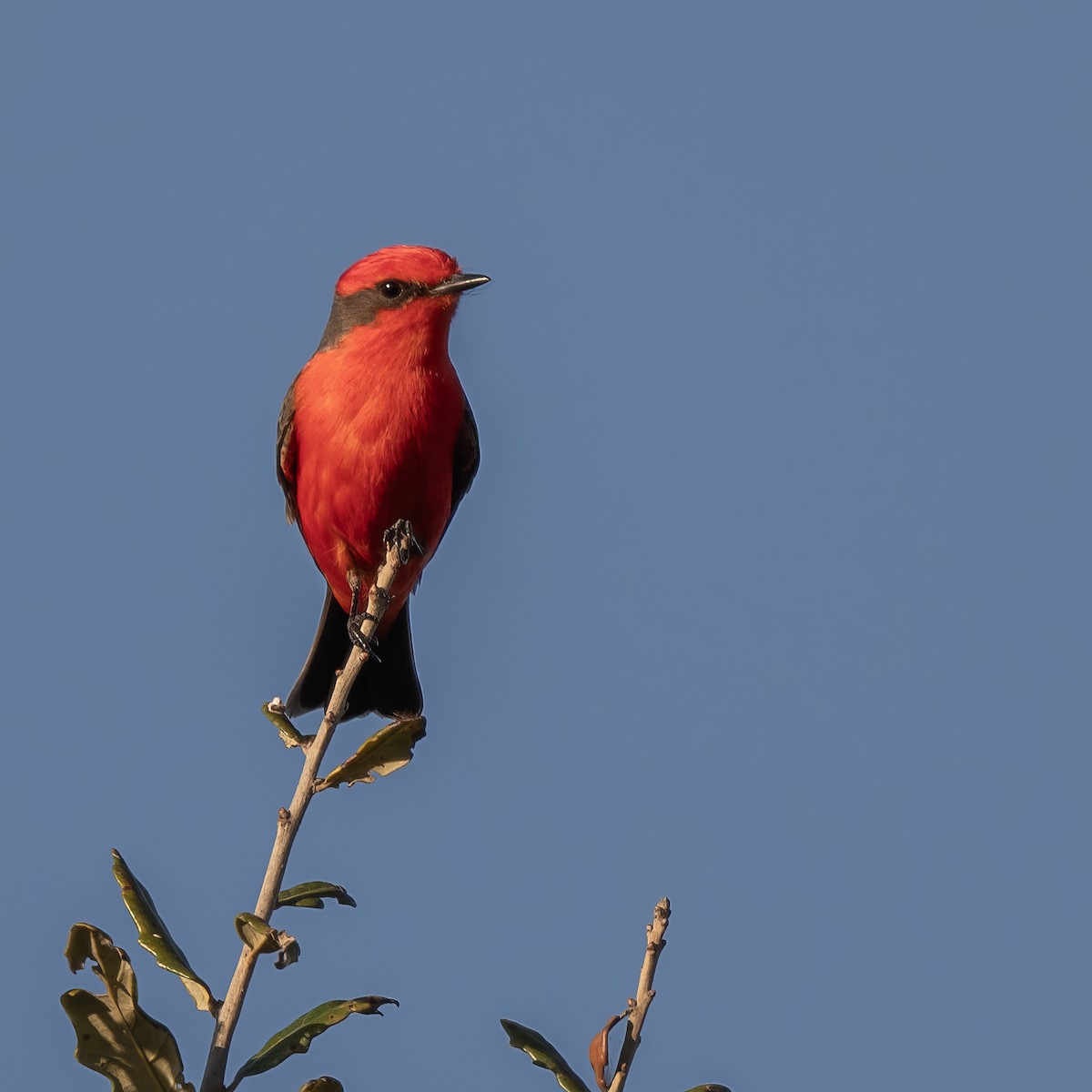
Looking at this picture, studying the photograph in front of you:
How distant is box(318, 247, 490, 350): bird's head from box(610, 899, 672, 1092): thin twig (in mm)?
5123

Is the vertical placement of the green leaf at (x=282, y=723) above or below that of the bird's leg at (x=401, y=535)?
below

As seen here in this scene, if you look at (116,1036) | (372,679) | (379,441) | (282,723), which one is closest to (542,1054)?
(116,1036)

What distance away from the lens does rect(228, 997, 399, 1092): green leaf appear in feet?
10.6

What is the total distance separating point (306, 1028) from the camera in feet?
10.9

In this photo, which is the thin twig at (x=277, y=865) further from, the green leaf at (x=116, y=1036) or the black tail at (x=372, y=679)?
the black tail at (x=372, y=679)

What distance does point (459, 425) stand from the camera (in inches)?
308

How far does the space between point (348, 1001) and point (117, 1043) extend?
49 centimetres

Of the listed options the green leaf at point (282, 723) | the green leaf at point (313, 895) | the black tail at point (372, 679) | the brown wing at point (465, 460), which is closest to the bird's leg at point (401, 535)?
the brown wing at point (465, 460)

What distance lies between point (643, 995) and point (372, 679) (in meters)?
5.41

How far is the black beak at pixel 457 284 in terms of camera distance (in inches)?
298

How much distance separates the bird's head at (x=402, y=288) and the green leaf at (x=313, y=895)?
174 inches

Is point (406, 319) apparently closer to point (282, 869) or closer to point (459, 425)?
point (459, 425)

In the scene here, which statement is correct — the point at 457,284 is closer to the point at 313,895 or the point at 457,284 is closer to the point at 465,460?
the point at 465,460

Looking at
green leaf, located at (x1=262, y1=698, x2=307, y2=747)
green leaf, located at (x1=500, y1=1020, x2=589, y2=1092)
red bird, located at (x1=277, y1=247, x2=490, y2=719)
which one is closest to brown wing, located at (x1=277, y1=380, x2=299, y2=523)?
red bird, located at (x1=277, y1=247, x2=490, y2=719)
